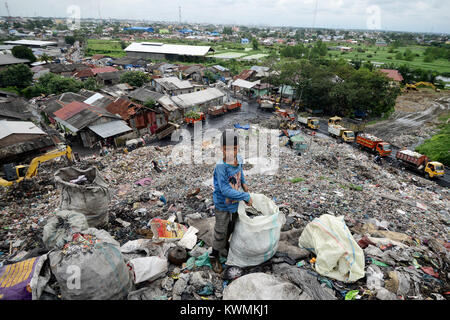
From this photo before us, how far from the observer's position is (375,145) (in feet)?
44.0

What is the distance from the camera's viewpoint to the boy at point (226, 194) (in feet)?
8.64

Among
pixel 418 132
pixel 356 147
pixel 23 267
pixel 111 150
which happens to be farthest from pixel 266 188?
pixel 418 132

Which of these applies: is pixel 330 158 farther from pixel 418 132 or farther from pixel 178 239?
pixel 418 132

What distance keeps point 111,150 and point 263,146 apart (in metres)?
8.56

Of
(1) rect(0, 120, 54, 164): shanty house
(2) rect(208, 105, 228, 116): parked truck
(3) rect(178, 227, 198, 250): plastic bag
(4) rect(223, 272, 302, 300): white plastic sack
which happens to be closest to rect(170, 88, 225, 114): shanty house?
(2) rect(208, 105, 228, 116): parked truck

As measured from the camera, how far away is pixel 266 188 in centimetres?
714

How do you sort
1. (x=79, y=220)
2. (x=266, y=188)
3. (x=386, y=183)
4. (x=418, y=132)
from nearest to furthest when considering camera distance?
1. (x=79, y=220)
2. (x=266, y=188)
3. (x=386, y=183)
4. (x=418, y=132)

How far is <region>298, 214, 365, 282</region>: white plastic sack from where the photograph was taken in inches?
108

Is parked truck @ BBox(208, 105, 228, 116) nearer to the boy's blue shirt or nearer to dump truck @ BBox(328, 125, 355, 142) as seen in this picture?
dump truck @ BBox(328, 125, 355, 142)

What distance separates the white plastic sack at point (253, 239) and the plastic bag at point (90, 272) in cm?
126

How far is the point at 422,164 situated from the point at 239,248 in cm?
1322

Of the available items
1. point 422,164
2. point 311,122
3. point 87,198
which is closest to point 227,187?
point 87,198

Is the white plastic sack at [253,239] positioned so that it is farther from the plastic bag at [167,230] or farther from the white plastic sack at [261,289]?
the plastic bag at [167,230]

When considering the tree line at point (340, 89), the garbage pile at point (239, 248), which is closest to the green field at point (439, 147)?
the tree line at point (340, 89)
